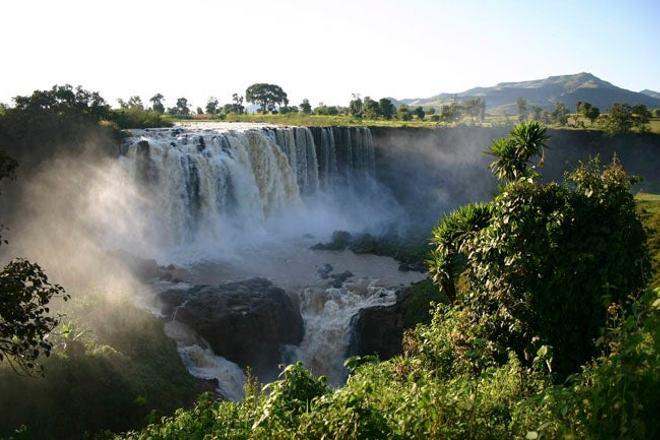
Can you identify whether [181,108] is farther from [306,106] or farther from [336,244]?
[336,244]

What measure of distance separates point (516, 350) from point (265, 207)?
3091 centimetres

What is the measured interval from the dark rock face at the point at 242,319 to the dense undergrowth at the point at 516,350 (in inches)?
411

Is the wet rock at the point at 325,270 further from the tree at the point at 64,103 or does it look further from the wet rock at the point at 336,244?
the tree at the point at 64,103

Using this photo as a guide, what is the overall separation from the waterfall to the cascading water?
0.22 feet

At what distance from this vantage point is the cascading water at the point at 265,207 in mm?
22731

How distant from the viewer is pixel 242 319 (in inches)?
832

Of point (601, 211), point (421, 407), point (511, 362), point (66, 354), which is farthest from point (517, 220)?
point (66, 354)

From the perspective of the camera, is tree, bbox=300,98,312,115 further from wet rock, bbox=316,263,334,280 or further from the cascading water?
wet rock, bbox=316,263,334,280

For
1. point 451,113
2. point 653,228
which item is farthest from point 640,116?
point 653,228

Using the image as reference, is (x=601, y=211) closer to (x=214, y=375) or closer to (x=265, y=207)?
(x=214, y=375)

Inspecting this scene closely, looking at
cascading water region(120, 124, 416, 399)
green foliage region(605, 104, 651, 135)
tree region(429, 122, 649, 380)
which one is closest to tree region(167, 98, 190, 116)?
cascading water region(120, 124, 416, 399)

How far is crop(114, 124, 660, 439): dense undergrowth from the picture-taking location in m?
4.61

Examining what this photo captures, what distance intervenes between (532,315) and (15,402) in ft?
39.4

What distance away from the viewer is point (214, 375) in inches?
760
